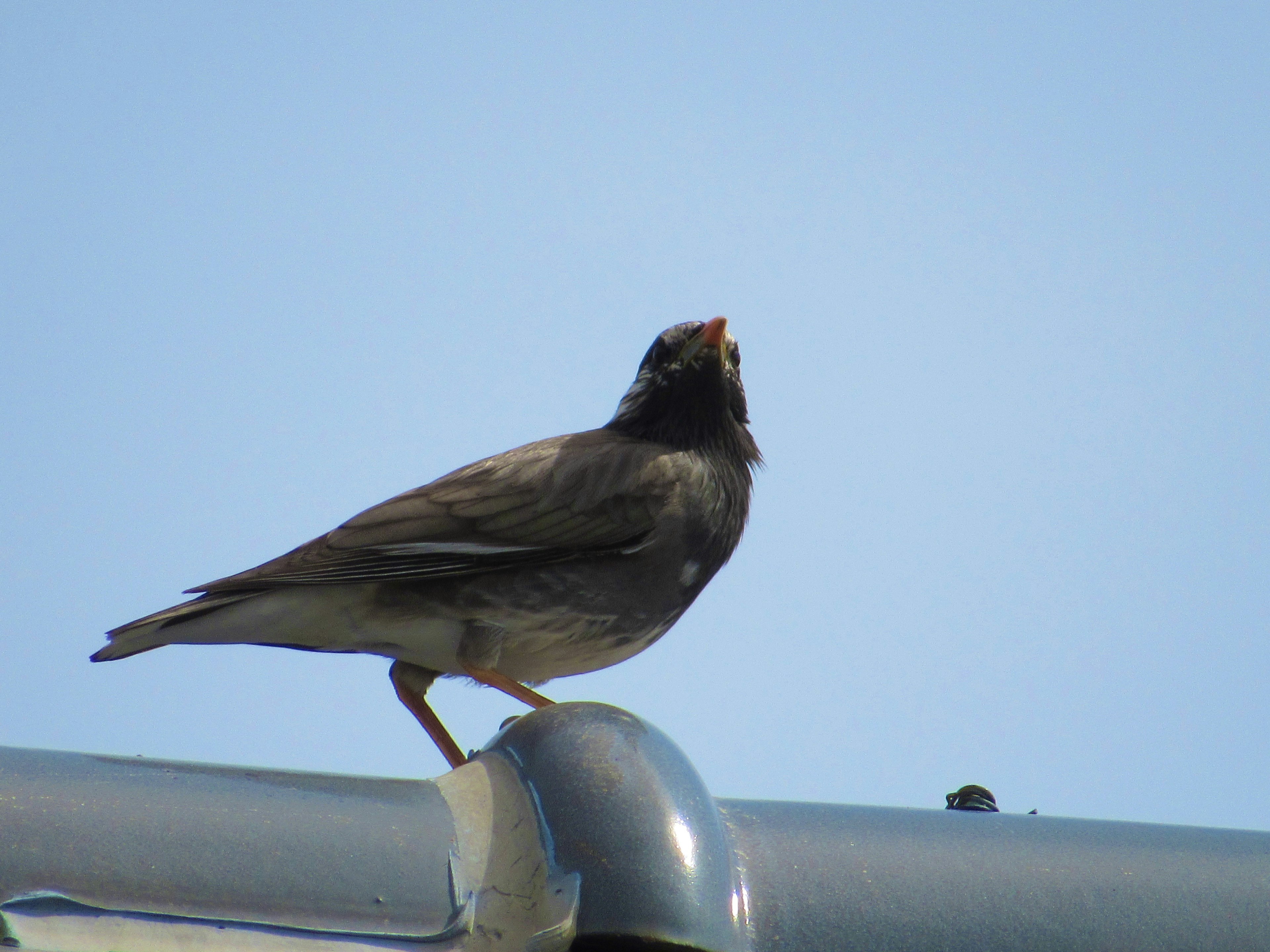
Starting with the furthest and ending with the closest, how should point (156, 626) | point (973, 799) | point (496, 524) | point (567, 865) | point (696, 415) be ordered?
point (696, 415), point (496, 524), point (156, 626), point (973, 799), point (567, 865)

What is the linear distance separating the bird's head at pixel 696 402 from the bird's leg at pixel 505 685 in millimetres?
1337

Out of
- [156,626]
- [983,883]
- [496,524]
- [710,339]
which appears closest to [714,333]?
[710,339]

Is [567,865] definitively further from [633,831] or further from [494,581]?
[494,581]

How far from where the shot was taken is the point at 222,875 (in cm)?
184

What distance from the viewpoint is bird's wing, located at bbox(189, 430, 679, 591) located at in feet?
14.2

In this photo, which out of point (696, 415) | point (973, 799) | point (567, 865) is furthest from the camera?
point (696, 415)

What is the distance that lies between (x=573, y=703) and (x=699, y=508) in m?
2.34


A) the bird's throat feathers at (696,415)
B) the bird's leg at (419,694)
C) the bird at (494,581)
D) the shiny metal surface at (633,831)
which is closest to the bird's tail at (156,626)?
the bird at (494,581)

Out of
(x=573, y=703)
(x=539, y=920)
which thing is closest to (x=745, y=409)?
(x=573, y=703)

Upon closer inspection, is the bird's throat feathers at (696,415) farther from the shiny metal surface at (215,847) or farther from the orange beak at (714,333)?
the shiny metal surface at (215,847)

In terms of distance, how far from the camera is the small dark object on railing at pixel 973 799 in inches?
112

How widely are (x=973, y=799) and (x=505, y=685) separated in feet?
6.26

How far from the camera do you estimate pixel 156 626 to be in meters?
4.13

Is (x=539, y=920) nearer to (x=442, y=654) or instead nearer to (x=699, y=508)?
(x=442, y=654)
